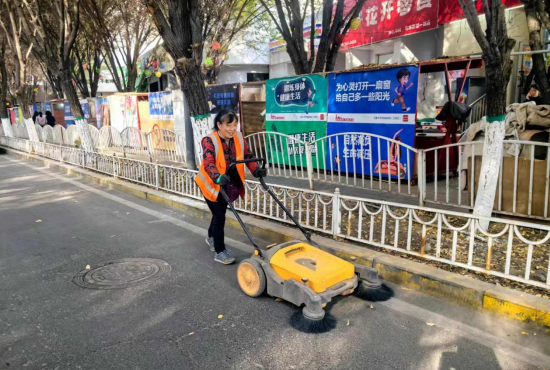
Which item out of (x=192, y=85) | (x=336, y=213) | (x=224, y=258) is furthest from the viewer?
(x=192, y=85)

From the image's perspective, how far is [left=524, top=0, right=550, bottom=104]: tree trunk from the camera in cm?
816

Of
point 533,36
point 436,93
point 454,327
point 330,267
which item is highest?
point 533,36

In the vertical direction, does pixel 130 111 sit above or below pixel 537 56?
below

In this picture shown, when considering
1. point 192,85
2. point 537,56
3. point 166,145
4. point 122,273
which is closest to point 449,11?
point 537,56

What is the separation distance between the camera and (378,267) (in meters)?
4.21

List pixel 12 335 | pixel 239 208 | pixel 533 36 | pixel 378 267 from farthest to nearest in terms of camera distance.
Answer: pixel 533 36
pixel 239 208
pixel 378 267
pixel 12 335

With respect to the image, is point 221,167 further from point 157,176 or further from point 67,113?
point 67,113

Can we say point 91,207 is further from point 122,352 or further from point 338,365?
point 338,365

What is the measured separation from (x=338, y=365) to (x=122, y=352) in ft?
5.02

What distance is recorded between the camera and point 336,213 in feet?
16.0

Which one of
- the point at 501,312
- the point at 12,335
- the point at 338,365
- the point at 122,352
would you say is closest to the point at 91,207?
the point at 12,335

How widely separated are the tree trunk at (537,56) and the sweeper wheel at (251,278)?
24.4 feet

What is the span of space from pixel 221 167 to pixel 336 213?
1.47 m

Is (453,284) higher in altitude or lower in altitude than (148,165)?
lower
